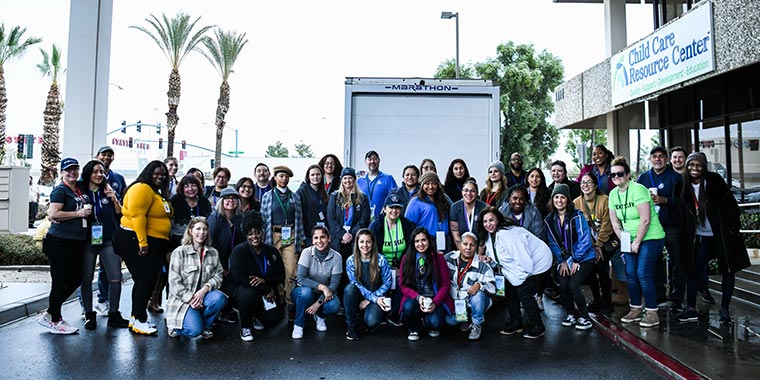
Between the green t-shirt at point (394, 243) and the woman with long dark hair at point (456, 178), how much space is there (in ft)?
5.47

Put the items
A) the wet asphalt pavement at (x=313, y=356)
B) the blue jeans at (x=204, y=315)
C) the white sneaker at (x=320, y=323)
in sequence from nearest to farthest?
the wet asphalt pavement at (x=313, y=356), the blue jeans at (x=204, y=315), the white sneaker at (x=320, y=323)

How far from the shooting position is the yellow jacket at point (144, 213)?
5.45 m

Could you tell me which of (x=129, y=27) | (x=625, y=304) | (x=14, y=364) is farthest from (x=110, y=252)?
(x=129, y=27)

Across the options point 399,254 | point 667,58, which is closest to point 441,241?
point 399,254

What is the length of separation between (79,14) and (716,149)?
11413 millimetres

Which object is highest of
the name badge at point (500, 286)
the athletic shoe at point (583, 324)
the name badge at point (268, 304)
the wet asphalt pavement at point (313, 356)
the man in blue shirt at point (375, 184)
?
the man in blue shirt at point (375, 184)

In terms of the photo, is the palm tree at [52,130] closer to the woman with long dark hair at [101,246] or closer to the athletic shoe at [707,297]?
the woman with long dark hair at [101,246]

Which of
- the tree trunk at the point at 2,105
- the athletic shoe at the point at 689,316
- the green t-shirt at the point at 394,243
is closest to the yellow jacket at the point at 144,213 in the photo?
the green t-shirt at the point at 394,243

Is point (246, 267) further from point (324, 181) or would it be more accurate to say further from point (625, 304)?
point (625, 304)

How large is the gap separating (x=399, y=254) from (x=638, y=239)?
254cm

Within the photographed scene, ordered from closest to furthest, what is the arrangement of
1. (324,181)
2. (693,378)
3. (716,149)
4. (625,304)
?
1. (693,378)
2. (625,304)
3. (324,181)
4. (716,149)

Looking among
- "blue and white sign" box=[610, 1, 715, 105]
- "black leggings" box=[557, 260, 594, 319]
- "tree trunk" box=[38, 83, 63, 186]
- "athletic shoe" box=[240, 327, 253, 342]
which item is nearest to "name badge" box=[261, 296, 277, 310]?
"athletic shoe" box=[240, 327, 253, 342]

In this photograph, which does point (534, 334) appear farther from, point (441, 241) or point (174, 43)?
point (174, 43)

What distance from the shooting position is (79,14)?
8367 millimetres
